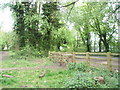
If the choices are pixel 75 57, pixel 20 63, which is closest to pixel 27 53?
pixel 20 63

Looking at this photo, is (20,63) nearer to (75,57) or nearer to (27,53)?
(27,53)

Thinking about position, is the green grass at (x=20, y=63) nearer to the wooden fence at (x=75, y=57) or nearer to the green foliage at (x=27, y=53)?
the green foliage at (x=27, y=53)

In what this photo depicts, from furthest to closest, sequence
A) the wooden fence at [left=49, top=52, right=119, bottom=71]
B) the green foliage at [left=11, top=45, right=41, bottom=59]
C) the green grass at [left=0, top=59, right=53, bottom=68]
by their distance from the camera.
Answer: the green foliage at [left=11, top=45, right=41, bottom=59] → the green grass at [left=0, top=59, right=53, bottom=68] → the wooden fence at [left=49, top=52, right=119, bottom=71]

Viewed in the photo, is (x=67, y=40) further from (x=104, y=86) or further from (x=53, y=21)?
(x=104, y=86)

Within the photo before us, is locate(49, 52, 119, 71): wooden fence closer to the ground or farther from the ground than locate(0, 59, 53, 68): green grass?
farther from the ground

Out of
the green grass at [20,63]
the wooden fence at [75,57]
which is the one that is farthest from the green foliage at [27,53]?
the wooden fence at [75,57]

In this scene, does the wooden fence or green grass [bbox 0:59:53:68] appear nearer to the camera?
the wooden fence

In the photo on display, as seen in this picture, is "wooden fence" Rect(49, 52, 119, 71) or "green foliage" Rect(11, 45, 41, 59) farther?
"green foliage" Rect(11, 45, 41, 59)

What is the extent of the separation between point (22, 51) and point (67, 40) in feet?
6.51

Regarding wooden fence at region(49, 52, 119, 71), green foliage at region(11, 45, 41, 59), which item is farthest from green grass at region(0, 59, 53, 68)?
wooden fence at region(49, 52, 119, 71)

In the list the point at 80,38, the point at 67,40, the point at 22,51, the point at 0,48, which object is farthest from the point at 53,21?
the point at 80,38

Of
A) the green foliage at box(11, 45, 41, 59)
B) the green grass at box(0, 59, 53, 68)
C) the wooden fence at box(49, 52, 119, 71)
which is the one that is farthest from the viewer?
the green foliage at box(11, 45, 41, 59)

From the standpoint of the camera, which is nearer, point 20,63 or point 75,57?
point 75,57

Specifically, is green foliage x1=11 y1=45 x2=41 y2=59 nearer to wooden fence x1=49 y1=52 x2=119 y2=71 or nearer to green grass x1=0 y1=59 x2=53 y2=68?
green grass x1=0 y1=59 x2=53 y2=68
